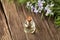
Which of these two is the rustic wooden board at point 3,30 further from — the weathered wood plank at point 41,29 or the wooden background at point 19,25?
the weathered wood plank at point 41,29

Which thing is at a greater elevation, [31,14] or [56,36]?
[31,14]

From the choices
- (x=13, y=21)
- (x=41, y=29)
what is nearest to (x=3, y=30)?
(x=13, y=21)

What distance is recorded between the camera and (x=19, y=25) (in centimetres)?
135

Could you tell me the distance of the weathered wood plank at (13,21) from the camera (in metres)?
1.30

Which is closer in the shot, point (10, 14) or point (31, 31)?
point (31, 31)

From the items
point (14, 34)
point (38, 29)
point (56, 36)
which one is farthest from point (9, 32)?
point (56, 36)

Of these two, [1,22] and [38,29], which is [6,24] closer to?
[1,22]

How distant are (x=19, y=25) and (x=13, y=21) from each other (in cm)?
5

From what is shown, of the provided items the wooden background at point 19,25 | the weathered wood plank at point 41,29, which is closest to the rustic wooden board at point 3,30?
the wooden background at point 19,25

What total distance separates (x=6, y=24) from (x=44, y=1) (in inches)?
11.6

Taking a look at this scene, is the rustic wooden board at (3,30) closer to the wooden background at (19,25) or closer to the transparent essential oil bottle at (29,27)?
the wooden background at (19,25)

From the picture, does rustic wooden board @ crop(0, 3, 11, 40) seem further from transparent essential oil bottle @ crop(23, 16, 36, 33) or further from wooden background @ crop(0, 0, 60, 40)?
transparent essential oil bottle @ crop(23, 16, 36, 33)

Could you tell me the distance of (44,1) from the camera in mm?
1371

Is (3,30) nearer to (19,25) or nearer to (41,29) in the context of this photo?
(19,25)
